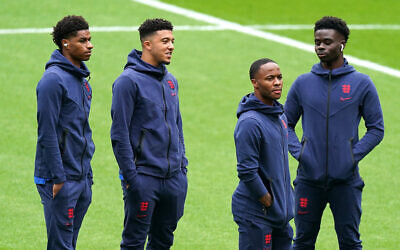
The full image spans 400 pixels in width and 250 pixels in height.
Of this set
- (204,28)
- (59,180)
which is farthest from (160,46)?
(204,28)

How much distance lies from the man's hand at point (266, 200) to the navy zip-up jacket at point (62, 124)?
1556 mm

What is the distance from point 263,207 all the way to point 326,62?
5.12 feet

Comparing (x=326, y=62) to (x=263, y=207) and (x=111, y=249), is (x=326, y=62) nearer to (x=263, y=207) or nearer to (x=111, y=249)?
(x=263, y=207)

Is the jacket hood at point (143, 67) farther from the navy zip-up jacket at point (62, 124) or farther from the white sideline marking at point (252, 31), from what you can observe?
the white sideline marking at point (252, 31)

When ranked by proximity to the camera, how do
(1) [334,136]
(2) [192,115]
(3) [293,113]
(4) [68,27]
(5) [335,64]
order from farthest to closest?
(2) [192,115]
(3) [293,113]
(5) [335,64]
(1) [334,136]
(4) [68,27]

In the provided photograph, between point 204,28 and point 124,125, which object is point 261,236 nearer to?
point 124,125

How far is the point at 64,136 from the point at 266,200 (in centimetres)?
175

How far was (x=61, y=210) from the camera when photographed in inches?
275

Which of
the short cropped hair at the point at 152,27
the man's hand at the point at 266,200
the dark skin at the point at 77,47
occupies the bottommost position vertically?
the man's hand at the point at 266,200

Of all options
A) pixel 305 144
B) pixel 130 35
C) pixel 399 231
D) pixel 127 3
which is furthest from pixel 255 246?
pixel 127 3

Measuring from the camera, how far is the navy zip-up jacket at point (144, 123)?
7.04 metres

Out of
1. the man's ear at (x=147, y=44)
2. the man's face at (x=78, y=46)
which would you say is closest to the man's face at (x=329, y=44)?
the man's ear at (x=147, y=44)

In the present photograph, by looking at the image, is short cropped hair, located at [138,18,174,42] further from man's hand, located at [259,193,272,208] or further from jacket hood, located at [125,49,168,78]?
man's hand, located at [259,193,272,208]

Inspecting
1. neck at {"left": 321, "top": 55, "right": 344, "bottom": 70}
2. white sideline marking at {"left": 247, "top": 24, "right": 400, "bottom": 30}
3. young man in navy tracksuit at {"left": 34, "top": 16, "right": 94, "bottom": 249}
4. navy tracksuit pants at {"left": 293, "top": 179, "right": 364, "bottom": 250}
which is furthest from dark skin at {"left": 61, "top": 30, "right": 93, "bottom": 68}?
white sideline marking at {"left": 247, "top": 24, "right": 400, "bottom": 30}
